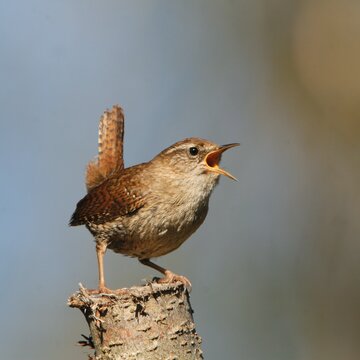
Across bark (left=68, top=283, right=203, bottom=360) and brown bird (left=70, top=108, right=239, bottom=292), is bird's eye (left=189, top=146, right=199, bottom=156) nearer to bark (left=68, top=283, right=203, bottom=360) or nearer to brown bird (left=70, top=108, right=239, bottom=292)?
brown bird (left=70, top=108, right=239, bottom=292)

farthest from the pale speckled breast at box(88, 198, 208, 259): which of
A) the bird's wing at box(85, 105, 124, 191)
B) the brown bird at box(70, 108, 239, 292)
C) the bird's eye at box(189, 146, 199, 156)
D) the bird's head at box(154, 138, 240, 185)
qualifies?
the bird's wing at box(85, 105, 124, 191)

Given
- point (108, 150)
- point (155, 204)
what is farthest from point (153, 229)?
point (108, 150)

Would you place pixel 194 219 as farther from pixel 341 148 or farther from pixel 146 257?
pixel 341 148

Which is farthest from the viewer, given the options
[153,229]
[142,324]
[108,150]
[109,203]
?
[108,150]

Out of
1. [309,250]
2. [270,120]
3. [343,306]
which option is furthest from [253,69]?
[343,306]

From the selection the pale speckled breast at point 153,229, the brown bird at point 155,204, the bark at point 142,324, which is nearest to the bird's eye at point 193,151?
the brown bird at point 155,204

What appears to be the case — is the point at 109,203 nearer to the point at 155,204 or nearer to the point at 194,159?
the point at 155,204

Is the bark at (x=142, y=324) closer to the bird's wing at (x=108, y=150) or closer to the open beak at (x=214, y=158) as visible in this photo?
the open beak at (x=214, y=158)
